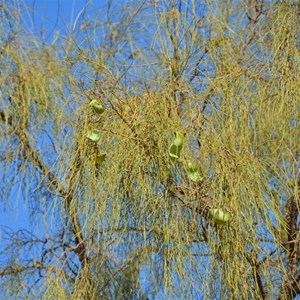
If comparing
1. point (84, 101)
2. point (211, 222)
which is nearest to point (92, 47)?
point (84, 101)

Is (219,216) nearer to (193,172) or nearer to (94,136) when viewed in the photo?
(193,172)

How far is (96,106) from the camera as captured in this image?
1.84 meters

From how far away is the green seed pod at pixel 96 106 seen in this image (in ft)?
6.06

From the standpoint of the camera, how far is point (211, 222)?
1.74 m

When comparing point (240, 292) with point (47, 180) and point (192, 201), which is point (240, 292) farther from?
point (47, 180)

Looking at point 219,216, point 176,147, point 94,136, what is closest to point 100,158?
point 94,136

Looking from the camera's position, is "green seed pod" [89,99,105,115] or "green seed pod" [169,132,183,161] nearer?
"green seed pod" [169,132,183,161]

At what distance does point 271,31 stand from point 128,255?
646mm

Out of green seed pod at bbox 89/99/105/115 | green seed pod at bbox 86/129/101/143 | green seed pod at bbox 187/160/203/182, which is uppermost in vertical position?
green seed pod at bbox 89/99/105/115

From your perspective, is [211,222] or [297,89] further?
[297,89]

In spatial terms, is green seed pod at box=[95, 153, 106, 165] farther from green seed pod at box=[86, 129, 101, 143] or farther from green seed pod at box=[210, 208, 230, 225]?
green seed pod at box=[210, 208, 230, 225]

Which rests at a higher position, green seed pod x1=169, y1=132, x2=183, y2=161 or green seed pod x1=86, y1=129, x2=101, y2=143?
green seed pod x1=86, y1=129, x2=101, y2=143

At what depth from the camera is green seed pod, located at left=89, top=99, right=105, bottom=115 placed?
1847 millimetres

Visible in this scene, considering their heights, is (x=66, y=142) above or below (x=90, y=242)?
above
